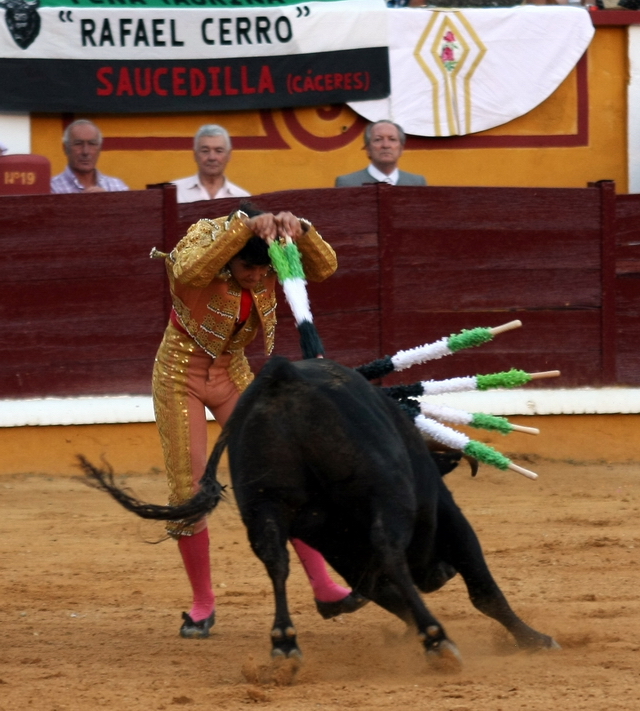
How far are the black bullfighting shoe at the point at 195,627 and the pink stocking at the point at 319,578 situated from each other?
33 centimetres

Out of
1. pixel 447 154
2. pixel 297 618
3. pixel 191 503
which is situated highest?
pixel 447 154

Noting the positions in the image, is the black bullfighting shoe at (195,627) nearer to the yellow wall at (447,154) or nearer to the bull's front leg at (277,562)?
the bull's front leg at (277,562)

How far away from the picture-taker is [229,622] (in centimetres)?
388

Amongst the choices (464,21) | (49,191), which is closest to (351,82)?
(464,21)

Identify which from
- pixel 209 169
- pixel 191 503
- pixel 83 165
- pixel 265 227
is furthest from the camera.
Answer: pixel 83 165

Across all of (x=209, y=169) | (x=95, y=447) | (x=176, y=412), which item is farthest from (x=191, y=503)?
(x=209, y=169)

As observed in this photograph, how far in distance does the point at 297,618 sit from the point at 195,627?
332 millimetres

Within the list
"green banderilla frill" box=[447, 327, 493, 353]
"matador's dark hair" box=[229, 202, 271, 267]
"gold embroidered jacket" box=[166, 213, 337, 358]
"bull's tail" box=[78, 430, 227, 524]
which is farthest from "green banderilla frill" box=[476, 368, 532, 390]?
"bull's tail" box=[78, 430, 227, 524]

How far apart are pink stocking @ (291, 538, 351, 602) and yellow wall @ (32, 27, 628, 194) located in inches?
148

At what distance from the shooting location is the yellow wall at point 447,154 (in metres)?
7.08

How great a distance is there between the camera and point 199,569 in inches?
149

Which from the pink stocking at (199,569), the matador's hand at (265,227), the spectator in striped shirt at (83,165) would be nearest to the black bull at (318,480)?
the matador's hand at (265,227)

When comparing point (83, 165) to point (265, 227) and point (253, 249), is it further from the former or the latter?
point (265, 227)

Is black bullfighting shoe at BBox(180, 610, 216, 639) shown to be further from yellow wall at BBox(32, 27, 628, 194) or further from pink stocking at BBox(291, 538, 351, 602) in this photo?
yellow wall at BBox(32, 27, 628, 194)
